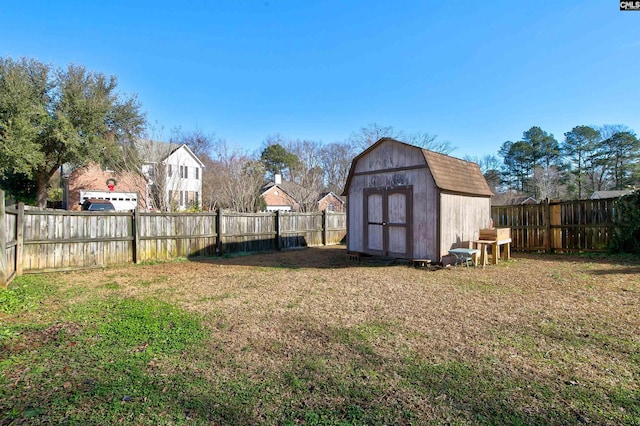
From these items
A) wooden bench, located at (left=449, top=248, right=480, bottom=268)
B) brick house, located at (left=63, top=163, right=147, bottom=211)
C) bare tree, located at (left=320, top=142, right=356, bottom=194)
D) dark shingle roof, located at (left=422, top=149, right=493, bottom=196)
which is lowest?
wooden bench, located at (left=449, top=248, right=480, bottom=268)

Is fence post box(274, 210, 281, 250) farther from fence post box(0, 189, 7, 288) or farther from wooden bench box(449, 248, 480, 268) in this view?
fence post box(0, 189, 7, 288)

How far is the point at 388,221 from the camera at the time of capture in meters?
9.70

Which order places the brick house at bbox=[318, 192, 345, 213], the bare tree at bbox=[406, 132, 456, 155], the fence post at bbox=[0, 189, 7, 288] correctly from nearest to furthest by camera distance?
the fence post at bbox=[0, 189, 7, 288]
the bare tree at bbox=[406, 132, 456, 155]
the brick house at bbox=[318, 192, 345, 213]

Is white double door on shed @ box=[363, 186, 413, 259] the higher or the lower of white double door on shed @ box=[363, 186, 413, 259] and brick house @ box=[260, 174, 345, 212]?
the lower

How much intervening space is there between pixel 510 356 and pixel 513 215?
10386 millimetres

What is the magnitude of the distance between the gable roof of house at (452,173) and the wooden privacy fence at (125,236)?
4.22 meters

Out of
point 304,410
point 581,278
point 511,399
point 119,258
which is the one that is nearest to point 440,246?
point 581,278

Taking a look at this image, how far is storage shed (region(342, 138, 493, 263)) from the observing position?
8.79 metres

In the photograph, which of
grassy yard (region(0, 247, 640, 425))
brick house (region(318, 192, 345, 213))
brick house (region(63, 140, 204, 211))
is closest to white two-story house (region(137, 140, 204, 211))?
brick house (region(63, 140, 204, 211))

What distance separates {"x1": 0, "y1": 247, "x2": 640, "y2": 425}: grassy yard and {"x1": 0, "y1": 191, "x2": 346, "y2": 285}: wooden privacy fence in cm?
170

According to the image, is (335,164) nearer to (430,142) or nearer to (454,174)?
(430,142)

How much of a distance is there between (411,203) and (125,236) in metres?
8.66

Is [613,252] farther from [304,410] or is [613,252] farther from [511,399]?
[304,410]
